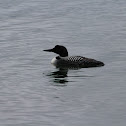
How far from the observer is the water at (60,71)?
1928 centimetres

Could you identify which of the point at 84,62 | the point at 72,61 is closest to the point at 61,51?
the point at 72,61

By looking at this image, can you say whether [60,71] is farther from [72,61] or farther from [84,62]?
[84,62]

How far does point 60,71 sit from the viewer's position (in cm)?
2725

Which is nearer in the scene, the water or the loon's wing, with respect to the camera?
the water

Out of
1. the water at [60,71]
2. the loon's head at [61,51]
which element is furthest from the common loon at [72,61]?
the water at [60,71]

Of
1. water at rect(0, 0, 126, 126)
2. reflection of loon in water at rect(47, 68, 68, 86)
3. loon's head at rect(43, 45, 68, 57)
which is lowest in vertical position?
reflection of loon in water at rect(47, 68, 68, 86)

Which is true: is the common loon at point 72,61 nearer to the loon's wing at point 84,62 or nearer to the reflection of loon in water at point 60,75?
the loon's wing at point 84,62

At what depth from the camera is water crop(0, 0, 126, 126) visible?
1928 cm

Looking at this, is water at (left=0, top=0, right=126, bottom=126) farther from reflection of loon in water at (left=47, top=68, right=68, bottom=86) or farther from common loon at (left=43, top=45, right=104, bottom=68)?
common loon at (left=43, top=45, right=104, bottom=68)

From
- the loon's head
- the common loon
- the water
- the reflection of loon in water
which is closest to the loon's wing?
the common loon

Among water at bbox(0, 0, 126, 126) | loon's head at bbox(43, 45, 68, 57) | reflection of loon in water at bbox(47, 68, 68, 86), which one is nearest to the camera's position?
water at bbox(0, 0, 126, 126)

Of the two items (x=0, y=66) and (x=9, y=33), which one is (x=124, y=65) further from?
(x=9, y=33)

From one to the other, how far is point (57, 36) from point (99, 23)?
19.9 feet

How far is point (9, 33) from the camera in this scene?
38.3m
